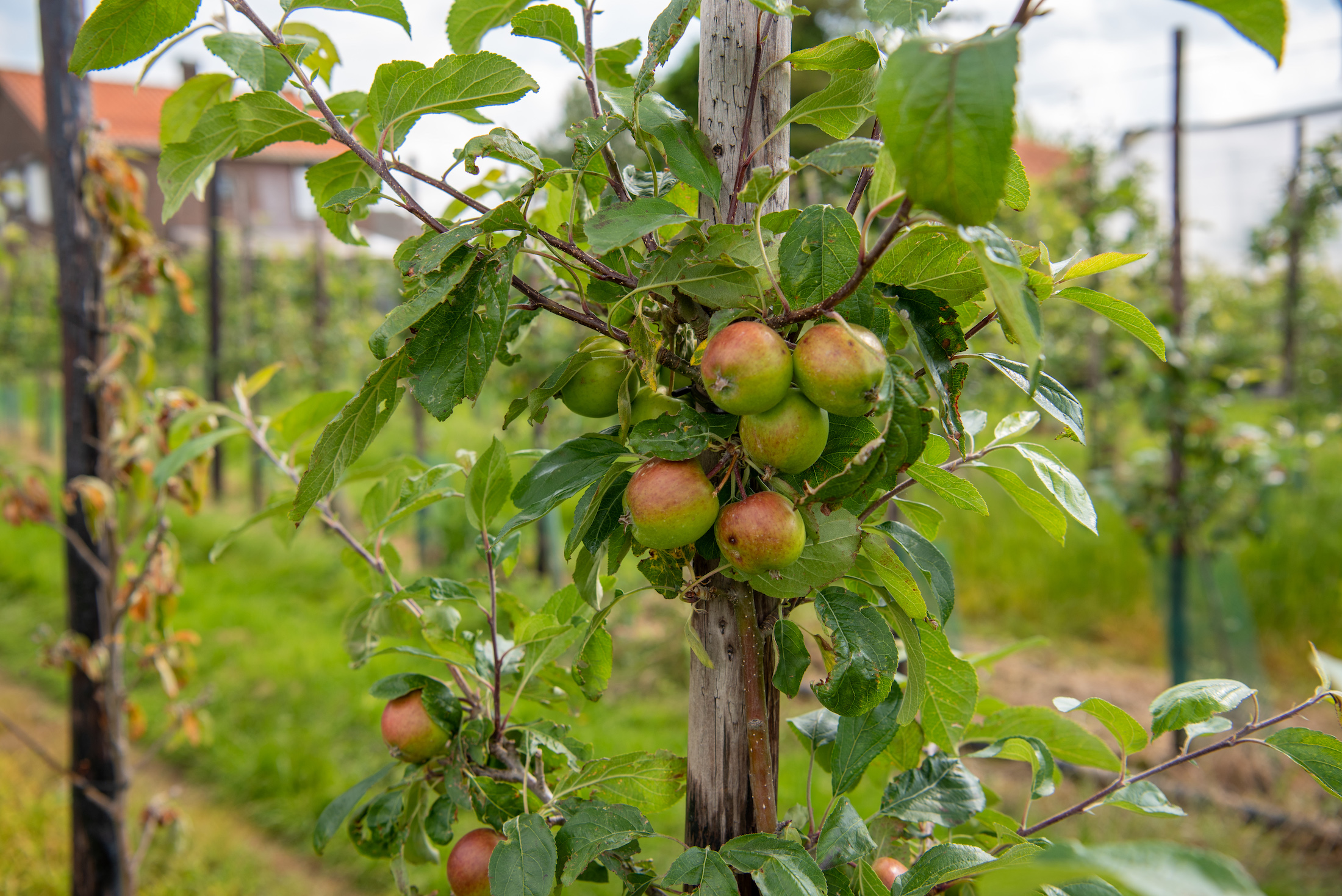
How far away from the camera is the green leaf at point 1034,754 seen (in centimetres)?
83

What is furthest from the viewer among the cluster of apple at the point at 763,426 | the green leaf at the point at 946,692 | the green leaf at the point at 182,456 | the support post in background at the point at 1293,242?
the support post in background at the point at 1293,242

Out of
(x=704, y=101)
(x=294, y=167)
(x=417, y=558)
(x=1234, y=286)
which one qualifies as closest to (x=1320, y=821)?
(x=704, y=101)

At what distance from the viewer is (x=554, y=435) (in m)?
5.21

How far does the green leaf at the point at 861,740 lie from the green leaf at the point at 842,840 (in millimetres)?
24

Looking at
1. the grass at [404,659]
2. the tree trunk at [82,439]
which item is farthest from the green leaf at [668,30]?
the grass at [404,659]

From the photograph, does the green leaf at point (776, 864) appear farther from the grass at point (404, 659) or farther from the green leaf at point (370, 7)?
the grass at point (404, 659)

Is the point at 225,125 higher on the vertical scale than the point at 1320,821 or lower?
higher

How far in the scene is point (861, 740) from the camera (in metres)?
0.80

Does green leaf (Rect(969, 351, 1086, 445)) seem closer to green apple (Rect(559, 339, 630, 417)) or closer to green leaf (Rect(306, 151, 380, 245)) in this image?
green apple (Rect(559, 339, 630, 417))

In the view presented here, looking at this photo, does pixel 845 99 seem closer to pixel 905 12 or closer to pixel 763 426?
pixel 905 12

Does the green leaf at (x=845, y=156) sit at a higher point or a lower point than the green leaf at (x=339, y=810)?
higher

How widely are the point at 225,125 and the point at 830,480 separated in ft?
2.01

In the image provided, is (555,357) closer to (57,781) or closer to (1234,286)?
(57,781)

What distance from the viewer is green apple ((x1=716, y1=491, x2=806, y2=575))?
62 cm
